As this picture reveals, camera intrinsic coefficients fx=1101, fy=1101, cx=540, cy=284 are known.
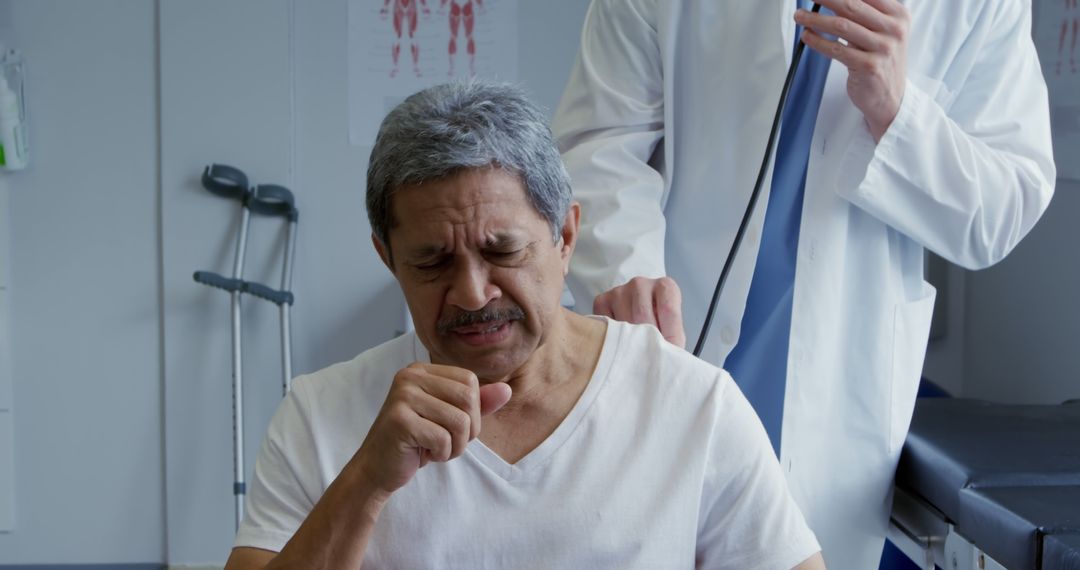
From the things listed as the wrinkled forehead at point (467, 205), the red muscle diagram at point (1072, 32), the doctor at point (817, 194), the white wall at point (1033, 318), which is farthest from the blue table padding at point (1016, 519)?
the red muscle diagram at point (1072, 32)

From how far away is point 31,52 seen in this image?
3.44m

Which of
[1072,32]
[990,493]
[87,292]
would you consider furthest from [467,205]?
[87,292]

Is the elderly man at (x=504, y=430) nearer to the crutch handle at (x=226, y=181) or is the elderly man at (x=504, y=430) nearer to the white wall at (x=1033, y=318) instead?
the white wall at (x=1033, y=318)

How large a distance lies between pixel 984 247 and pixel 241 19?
2.57 m

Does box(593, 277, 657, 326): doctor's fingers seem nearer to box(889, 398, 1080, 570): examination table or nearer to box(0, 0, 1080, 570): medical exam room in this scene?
box(0, 0, 1080, 570): medical exam room

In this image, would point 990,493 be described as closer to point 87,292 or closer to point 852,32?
point 852,32

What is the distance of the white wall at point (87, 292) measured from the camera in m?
3.44

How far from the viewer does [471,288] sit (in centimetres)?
107

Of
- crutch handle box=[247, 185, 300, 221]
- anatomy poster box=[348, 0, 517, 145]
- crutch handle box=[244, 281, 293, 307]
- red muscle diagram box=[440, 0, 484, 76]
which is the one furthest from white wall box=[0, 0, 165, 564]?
red muscle diagram box=[440, 0, 484, 76]

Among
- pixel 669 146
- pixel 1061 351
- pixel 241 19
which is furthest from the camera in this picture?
pixel 241 19

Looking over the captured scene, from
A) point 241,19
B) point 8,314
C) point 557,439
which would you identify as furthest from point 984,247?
point 8,314

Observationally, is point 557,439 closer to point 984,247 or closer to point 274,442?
point 274,442

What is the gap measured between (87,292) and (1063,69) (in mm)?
2908

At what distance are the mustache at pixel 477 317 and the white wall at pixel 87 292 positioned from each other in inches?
105
